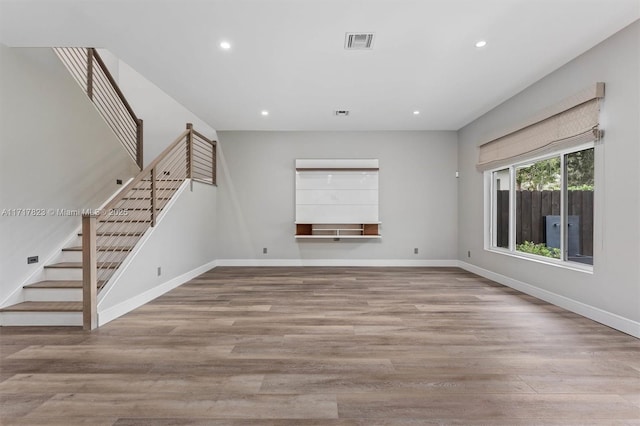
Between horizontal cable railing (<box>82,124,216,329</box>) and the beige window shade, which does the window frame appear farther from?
horizontal cable railing (<box>82,124,216,329</box>)

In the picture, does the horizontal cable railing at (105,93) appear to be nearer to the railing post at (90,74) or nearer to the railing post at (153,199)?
the railing post at (90,74)

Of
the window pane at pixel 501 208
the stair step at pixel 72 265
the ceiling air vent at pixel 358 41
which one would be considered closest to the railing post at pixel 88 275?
the stair step at pixel 72 265

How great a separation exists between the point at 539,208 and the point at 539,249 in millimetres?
582

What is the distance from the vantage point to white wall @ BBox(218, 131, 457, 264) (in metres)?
6.50

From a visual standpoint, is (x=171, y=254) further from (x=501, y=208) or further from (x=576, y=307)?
(x=501, y=208)

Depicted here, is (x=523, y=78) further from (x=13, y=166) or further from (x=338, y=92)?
(x=13, y=166)

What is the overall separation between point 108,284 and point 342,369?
8.70ft

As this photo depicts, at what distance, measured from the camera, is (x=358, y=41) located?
3.08 meters

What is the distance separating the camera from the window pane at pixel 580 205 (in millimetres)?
3332

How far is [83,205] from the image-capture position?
4.20 meters

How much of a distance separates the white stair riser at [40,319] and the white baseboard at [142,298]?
212mm

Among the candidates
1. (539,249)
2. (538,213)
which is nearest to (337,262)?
(539,249)

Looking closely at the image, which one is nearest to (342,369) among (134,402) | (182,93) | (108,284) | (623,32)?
(134,402)

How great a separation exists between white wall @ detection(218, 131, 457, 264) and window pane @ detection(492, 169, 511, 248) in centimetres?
117
